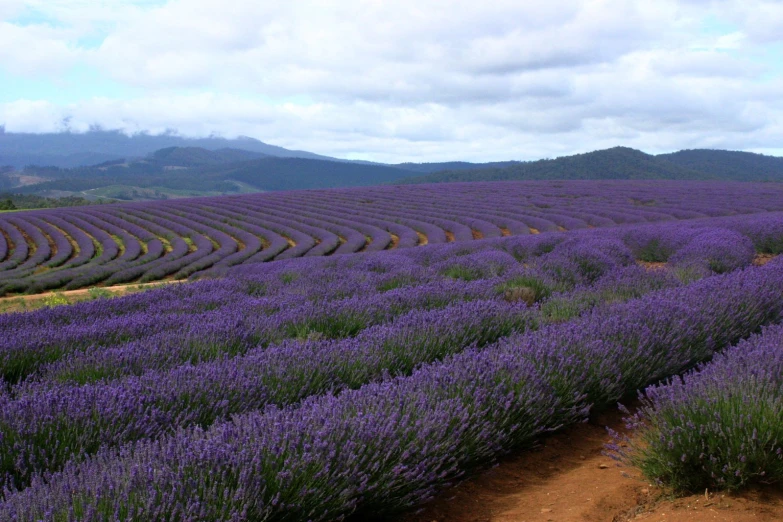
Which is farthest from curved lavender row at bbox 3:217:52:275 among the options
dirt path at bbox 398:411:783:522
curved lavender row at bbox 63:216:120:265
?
dirt path at bbox 398:411:783:522

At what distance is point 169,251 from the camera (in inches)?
746

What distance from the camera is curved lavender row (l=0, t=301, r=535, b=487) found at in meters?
2.25

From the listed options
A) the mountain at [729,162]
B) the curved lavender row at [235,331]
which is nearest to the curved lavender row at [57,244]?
the curved lavender row at [235,331]

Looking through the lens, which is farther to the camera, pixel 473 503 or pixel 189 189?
pixel 189 189

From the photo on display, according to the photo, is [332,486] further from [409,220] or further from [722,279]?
[409,220]

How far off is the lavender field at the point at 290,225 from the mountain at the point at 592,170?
27.6 metres

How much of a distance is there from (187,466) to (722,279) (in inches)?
161

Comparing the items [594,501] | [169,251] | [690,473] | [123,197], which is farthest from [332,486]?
[123,197]

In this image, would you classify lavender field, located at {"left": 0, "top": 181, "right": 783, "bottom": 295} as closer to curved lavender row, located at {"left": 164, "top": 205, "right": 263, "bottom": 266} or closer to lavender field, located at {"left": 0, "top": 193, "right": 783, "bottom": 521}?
curved lavender row, located at {"left": 164, "top": 205, "right": 263, "bottom": 266}

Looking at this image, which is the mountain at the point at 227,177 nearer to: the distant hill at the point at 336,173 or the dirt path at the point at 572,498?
the distant hill at the point at 336,173

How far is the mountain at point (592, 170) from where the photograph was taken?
2251 inches

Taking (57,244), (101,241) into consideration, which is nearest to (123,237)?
(101,241)

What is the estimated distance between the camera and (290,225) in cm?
2255

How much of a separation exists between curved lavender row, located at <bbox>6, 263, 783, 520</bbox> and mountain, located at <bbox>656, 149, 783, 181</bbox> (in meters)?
70.7
